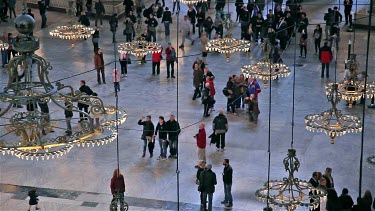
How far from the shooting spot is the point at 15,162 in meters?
24.3

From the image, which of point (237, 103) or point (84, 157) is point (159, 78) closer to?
point (237, 103)

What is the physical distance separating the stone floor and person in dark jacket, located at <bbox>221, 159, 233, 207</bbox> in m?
0.21

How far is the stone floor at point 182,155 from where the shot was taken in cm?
2211

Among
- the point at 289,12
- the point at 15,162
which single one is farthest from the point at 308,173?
the point at 289,12

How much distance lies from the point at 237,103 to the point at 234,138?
2229 millimetres

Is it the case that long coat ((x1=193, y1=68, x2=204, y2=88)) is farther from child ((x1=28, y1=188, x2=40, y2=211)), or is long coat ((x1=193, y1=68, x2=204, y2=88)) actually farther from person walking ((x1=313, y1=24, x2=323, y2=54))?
child ((x1=28, y1=188, x2=40, y2=211))

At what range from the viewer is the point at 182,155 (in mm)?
24641

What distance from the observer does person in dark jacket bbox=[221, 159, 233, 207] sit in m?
21.0

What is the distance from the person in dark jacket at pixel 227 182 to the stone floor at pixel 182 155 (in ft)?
0.69

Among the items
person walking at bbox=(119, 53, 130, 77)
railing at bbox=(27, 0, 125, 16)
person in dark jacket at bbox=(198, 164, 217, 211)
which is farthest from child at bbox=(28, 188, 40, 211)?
railing at bbox=(27, 0, 125, 16)

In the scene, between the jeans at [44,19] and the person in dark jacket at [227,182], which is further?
the jeans at [44,19]

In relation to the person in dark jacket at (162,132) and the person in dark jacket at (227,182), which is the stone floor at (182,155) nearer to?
Answer: the person in dark jacket at (227,182)

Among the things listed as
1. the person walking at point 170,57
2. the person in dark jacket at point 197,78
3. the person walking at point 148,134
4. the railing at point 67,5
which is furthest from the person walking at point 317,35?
the person walking at point 148,134

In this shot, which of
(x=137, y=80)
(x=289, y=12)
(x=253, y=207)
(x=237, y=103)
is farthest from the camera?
(x=289, y=12)
